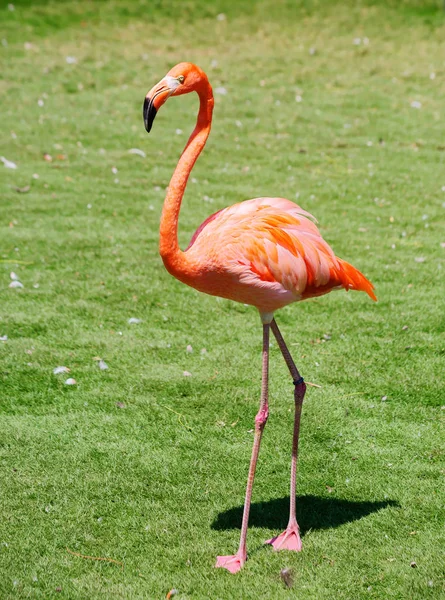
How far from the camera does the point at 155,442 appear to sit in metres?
4.61

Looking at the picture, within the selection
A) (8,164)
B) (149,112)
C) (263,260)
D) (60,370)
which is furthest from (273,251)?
(8,164)

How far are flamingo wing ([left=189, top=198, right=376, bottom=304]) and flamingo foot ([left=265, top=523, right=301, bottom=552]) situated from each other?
44.3 inches

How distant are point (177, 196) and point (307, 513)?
177 cm

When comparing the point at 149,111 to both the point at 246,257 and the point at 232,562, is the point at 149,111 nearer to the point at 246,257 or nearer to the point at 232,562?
the point at 246,257

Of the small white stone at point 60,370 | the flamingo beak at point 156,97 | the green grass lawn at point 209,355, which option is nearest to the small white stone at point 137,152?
the green grass lawn at point 209,355

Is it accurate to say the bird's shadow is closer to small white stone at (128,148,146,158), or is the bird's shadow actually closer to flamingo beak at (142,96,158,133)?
flamingo beak at (142,96,158,133)

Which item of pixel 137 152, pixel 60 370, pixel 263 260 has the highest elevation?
pixel 137 152

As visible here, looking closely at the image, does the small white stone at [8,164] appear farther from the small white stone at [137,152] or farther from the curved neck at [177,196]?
the curved neck at [177,196]

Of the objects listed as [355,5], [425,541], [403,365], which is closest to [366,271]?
[403,365]

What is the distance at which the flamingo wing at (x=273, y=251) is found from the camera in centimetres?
368

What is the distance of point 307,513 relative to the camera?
4.07 m

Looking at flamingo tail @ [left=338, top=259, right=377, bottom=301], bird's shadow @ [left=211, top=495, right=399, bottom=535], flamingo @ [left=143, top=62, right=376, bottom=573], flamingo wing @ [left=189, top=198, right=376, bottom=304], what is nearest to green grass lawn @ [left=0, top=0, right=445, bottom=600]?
bird's shadow @ [left=211, top=495, right=399, bottom=535]

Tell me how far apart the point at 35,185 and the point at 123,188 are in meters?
0.96

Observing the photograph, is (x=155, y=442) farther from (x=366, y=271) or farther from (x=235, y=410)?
(x=366, y=271)
